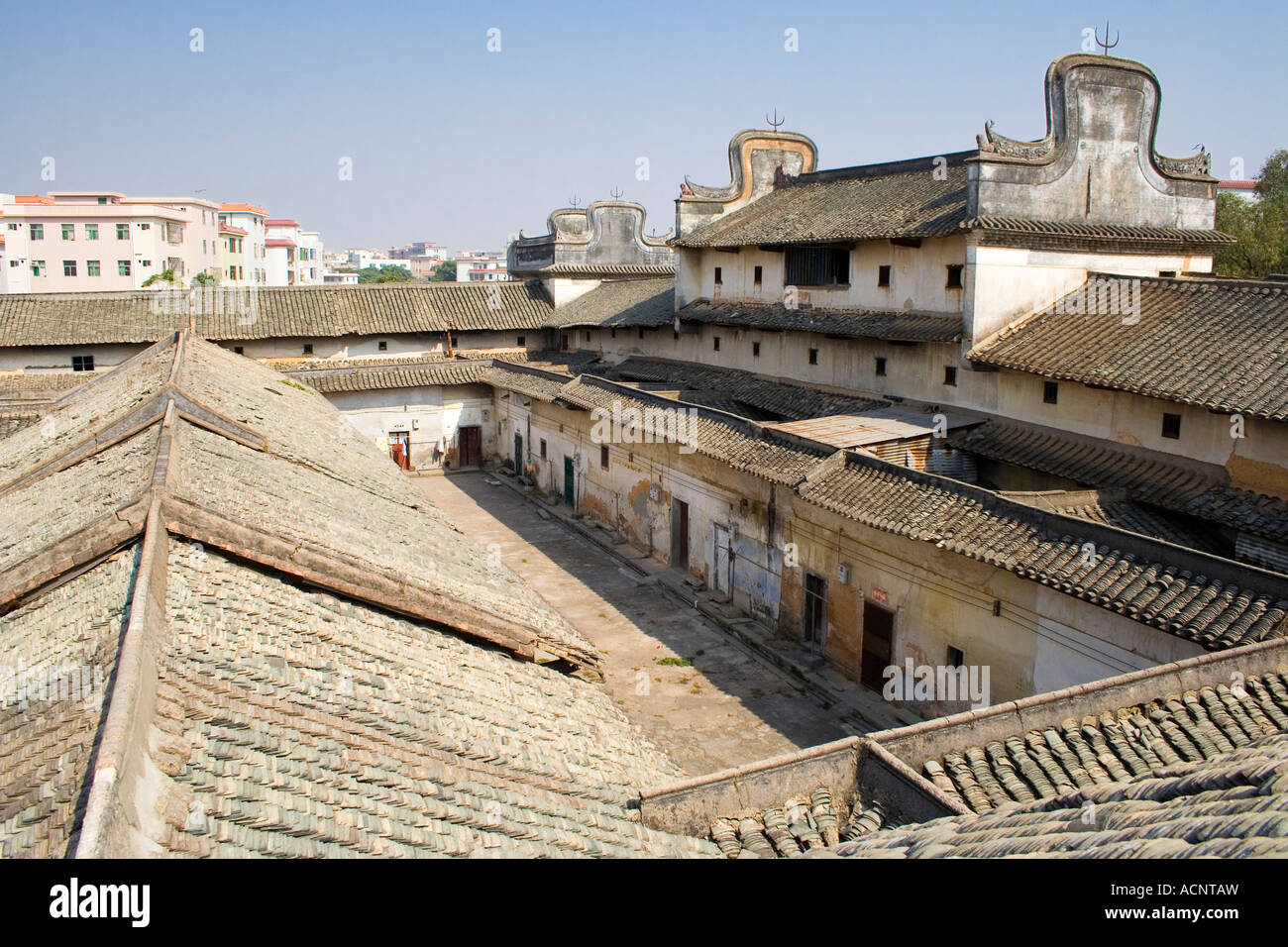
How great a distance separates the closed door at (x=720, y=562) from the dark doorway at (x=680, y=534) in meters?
1.59

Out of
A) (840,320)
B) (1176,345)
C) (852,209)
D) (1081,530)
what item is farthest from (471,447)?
(1081,530)

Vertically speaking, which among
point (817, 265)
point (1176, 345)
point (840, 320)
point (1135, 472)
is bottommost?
point (1135, 472)

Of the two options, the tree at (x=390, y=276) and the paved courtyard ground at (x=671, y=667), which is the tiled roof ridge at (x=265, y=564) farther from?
the tree at (x=390, y=276)

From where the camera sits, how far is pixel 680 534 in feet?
79.8

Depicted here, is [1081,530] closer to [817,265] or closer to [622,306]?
[817,265]

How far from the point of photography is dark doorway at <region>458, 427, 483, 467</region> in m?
37.5

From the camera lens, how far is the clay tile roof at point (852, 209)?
22.0 meters

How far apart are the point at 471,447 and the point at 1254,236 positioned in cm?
2780

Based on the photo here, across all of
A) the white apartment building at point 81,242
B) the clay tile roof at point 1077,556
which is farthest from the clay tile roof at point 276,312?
the white apartment building at point 81,242

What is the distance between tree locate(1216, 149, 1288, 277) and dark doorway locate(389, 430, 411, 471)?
89.5 ft

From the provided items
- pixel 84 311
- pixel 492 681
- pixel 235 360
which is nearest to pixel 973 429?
pixel 492 681

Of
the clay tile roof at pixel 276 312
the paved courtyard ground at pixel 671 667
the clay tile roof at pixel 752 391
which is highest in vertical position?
the clay tile roof at pixel 276 312

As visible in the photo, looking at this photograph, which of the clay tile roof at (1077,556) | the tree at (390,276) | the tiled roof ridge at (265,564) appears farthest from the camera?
the tree at (390,276)

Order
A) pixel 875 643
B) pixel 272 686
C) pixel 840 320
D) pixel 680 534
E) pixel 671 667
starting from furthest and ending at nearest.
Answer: pixel 680 534, pixel 840 320, pixel 671 667, pixel 875 643, pixel 272 686
